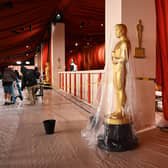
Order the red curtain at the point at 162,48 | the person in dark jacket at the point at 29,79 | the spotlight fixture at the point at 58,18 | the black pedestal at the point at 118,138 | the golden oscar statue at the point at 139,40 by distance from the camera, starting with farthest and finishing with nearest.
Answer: the spotlight fixture at the point at 58,18
the person in dark jacket at the point at 29,79
the red curtain at the point at 162,48
the golden oscar statue at the point at 139,40
the black pedestal at the point at 118,138

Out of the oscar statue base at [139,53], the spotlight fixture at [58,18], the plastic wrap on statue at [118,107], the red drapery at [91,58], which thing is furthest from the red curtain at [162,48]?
the red drapery at [91,58]

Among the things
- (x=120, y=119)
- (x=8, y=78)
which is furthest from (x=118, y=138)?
(x=8, y=78)

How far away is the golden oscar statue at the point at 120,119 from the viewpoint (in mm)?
2223

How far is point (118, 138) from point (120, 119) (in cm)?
22

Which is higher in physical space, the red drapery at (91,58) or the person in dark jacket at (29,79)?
the red drapery at (91,58)

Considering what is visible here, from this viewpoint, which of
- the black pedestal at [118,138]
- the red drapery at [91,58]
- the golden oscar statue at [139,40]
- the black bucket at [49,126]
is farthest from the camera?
the red drapery at [91,58]

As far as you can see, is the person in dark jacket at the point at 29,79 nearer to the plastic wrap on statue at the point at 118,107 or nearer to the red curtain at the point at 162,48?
the plastic wrap on statue at the point at 118,107

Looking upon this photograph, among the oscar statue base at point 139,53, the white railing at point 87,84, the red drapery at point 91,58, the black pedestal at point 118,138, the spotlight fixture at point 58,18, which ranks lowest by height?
the black pedestal at point 118,138

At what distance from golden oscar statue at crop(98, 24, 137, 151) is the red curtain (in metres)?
1.10

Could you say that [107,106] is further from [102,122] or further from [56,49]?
[56,49]

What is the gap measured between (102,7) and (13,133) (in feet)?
19.8

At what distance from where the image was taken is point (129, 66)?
2410 millimetres

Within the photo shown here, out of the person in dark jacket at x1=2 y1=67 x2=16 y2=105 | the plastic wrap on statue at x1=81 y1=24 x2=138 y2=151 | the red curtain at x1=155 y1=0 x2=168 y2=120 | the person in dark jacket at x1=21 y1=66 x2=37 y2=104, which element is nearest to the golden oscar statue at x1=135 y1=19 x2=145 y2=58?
the red curtain at x1=155 y1=0 x2=168 y2=120

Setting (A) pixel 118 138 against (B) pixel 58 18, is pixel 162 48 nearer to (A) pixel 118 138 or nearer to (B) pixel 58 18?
(A) pixel 118 138
